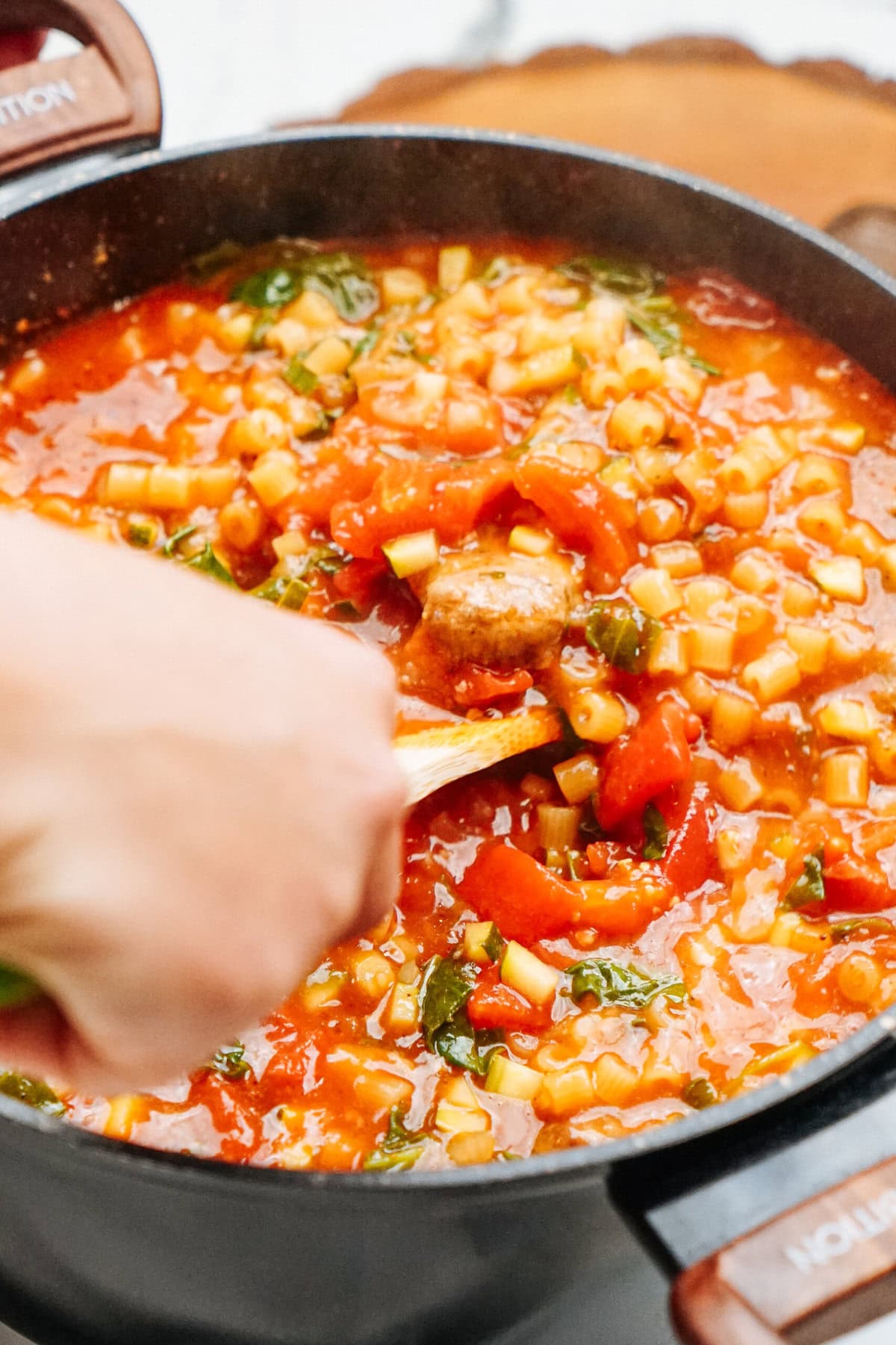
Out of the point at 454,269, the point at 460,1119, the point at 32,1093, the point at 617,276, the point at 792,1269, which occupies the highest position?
the point at 617,276

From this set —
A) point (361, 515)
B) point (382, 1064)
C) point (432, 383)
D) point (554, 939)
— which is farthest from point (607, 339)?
point (382, 1064)

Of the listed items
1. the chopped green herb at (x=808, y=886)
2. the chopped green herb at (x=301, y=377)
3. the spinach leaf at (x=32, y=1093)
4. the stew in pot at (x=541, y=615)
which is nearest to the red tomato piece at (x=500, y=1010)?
the stew in pot at (x=541, y=615)

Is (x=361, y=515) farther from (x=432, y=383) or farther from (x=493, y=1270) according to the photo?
(x=493, y=1270)

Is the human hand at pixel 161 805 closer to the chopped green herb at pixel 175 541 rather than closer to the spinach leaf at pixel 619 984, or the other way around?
the spinach leaf at pixel 619 984

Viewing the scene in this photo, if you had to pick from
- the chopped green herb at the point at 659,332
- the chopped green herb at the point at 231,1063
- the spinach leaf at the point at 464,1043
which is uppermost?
the chopped green herb at the point at 659,332

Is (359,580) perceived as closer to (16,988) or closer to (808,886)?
(808,886)

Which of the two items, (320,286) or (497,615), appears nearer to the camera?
(497,615)

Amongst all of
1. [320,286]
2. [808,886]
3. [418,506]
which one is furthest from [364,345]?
[808,886]

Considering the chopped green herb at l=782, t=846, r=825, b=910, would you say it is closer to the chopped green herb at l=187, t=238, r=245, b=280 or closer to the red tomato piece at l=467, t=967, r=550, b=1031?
the red tomato piece at l=467, t=967, r=550, b=1031
